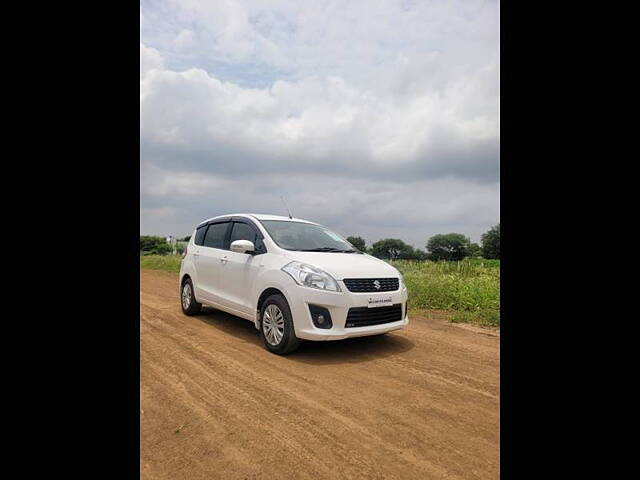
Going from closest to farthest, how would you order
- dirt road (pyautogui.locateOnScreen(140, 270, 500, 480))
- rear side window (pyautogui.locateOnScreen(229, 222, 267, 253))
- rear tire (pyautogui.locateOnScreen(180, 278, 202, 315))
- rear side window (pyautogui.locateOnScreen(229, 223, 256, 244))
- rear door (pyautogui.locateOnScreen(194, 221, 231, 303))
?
dirt road (pyautogui.locateOnScreen(140, 270, 500, 480)) < rear side window (pyautogui.locateOnScreen(229, 222, 267, 253)) < rear side window (pyautogui.locateOnScreen(229, 223, 256, 244)) < rear door (pyautogui.locateOnScreen(194, 221, 231, 303)) < rear tire (pyautogui.locateOnScreen(180, 278, 202, 315))

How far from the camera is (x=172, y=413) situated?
3.05m

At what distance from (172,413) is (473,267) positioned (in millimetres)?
9527

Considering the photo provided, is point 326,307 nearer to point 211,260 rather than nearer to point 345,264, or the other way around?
point 345,264

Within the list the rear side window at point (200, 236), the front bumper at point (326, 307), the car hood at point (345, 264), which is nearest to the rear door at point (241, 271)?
the car hood at point (345, 264)

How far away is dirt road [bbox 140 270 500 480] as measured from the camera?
240cm

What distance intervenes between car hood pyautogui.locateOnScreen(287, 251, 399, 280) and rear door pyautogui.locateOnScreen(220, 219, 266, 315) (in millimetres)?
627

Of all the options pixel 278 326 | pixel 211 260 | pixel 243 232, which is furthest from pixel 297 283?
pixel 211 260

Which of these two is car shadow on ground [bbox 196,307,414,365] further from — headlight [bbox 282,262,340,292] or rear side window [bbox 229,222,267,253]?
rear side window [bbox 229,222,267,253]

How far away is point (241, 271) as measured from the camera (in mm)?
5418

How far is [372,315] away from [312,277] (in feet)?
2.88

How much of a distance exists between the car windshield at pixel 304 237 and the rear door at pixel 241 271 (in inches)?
10.3

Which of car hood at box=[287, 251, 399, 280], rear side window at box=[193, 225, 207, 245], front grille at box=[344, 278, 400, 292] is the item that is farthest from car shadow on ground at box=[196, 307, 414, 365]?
rear side window at box=[193, 225, 207, 245]
